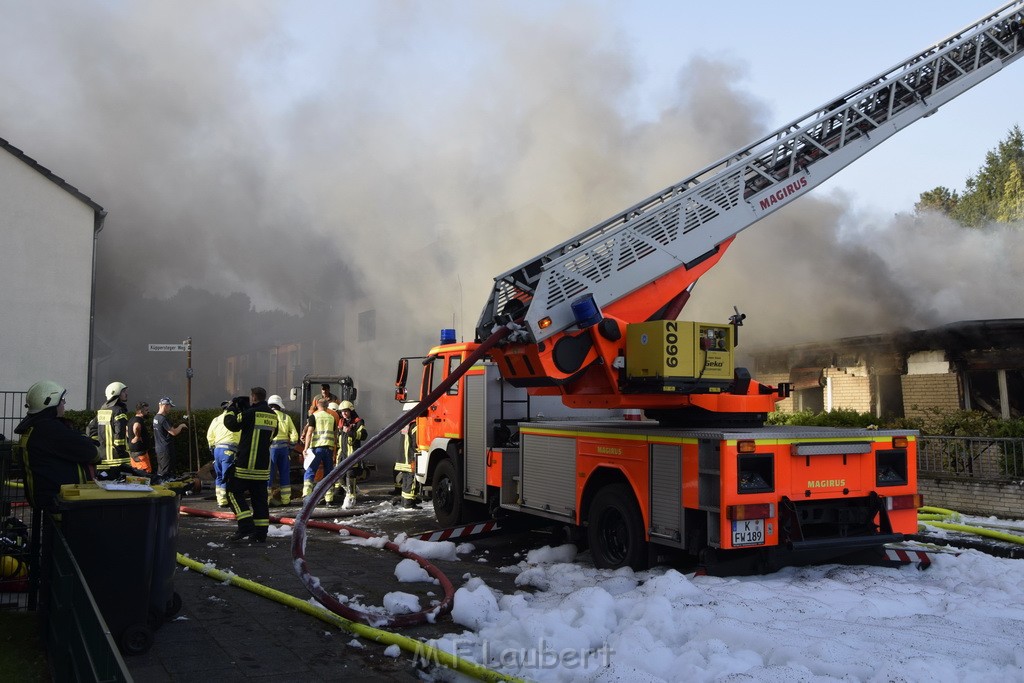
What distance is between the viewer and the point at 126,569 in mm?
4574

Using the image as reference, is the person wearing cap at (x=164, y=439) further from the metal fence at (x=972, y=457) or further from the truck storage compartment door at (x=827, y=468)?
the metal fence at (x=972, y=457)

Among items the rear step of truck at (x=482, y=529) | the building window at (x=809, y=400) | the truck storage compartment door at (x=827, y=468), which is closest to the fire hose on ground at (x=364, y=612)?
the rear step of truck at (x=482, y=529)

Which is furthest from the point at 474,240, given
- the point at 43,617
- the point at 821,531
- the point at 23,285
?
the point at 43,617

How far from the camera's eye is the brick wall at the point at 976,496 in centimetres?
1030

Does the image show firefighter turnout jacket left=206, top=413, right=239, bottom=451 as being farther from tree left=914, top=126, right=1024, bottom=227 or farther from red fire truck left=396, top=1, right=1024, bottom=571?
tree left=914, top=126, right=1024, bottom=227

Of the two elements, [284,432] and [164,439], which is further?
[164,439]

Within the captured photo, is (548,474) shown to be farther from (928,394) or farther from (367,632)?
(928,394)

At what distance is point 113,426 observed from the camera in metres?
11.4

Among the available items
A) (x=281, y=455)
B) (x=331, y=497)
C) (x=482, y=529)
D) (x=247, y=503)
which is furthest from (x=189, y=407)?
(x=482, y=529)

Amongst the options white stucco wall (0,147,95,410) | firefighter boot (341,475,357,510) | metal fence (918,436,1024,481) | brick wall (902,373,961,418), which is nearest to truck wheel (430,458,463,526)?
firefighter boot (341,475,357,510)

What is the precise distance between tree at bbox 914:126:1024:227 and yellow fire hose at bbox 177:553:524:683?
33281mm

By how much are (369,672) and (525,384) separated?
10.7ft

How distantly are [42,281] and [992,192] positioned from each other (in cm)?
3520

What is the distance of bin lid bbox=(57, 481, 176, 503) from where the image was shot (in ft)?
14.7
